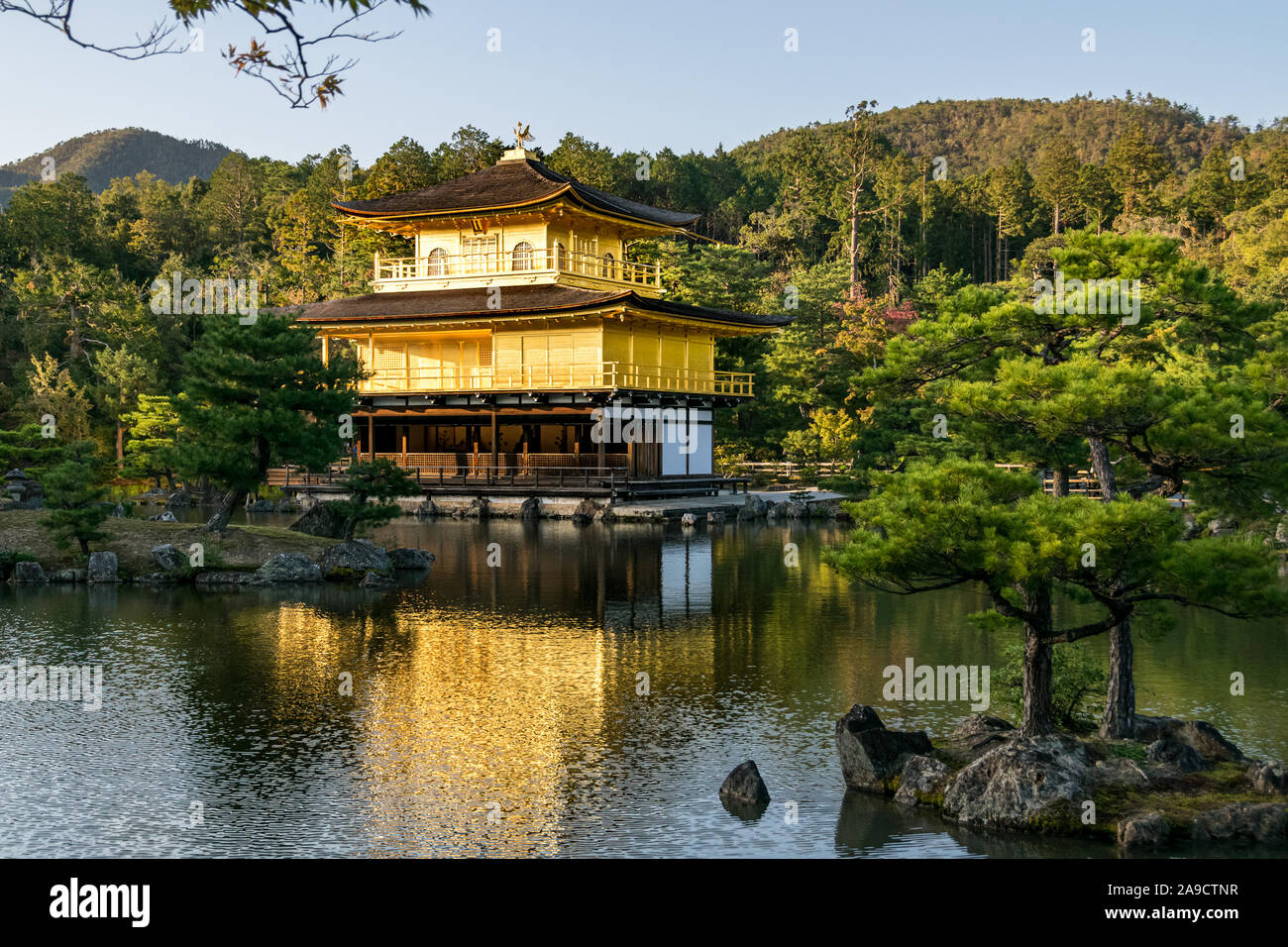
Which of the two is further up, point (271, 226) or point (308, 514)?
point (271, 226)

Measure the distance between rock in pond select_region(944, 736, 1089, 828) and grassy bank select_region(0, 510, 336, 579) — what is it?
18.4 meters

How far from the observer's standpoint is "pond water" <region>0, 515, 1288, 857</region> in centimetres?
1052

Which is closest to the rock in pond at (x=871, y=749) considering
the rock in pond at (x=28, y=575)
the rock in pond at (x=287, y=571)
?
the rock in pond at (x=287, y=571)

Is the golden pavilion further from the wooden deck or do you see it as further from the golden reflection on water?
the golden reflection on water

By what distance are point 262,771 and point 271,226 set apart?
7970cm

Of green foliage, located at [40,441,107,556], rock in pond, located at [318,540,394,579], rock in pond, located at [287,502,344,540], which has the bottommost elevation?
rock in pond, located at [318,540,394,579]

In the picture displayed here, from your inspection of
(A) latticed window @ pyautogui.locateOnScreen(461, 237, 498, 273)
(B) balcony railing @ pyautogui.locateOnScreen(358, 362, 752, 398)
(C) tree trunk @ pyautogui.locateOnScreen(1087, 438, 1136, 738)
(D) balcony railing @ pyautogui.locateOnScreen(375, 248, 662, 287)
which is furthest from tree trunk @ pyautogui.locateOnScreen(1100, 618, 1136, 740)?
(A) latticed window @ pyautogui.locateOnScreen(461, 237, 498, 273)

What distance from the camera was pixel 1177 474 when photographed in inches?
488

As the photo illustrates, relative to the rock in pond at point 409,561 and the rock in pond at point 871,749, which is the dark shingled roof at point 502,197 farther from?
the rock in pond at point 871,749

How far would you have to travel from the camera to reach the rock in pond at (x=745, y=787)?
11273mm
